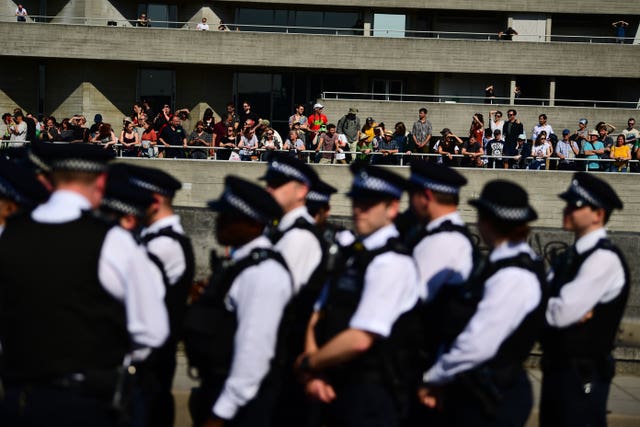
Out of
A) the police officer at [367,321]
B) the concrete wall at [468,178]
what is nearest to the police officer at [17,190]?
the police officer at [367,321]

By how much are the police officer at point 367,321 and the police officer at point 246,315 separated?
245 mm

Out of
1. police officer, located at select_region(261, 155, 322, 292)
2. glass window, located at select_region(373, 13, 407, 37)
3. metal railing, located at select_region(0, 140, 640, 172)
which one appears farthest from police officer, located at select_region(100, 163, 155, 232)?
glass window, located at select_region(373, 13, 407, 37)

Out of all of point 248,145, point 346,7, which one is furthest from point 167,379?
point 346,7

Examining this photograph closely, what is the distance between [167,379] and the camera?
19.6 ft

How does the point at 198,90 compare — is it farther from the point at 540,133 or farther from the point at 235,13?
the point at 540,133

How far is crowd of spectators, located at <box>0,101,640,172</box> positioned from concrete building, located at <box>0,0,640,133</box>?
32.4 feet

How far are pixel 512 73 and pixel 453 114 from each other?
435 cm

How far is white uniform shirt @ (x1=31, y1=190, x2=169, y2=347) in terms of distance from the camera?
4.32 metres

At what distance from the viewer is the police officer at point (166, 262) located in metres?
5.73

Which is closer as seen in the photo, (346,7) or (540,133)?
(540,133)

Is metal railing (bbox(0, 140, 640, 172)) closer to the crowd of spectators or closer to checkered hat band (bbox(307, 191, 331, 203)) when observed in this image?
the crowd of spectators

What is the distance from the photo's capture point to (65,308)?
4.23 metres

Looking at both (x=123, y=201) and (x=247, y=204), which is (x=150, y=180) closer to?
(x=123, y=201)

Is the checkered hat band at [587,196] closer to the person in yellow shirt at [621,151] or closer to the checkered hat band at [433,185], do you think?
the checkered hat band at [433,185]
